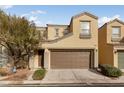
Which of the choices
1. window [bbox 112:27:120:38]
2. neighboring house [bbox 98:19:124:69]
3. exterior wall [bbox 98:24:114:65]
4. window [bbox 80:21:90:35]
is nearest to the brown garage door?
window [bbox 80:21:90:35]

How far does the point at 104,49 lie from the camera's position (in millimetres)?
28750

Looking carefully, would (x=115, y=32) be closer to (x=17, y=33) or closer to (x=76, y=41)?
(x=76, y=41)

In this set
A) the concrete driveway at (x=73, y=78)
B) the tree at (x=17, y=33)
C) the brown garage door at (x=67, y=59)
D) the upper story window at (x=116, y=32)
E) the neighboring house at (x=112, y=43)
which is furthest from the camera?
the upper story window at (x=116, y=32)

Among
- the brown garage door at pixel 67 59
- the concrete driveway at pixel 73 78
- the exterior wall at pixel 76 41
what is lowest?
the concrete driveway at pixel 73 78

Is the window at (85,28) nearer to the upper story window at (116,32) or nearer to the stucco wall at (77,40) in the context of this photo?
the stucco wall at (77,40)

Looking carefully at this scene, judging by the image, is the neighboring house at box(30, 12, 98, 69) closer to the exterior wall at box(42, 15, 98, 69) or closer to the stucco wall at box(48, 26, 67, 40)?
the exterior wall at box(42, 15, 98, 69)

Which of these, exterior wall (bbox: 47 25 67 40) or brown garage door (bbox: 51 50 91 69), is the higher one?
exterior wall (bbox: 47 25 67 40)

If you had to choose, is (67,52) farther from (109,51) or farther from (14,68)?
(14,68)

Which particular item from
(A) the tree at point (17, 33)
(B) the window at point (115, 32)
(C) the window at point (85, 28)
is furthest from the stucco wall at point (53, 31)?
(A) the tree at point (17, 33)

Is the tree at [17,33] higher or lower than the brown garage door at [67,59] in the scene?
higher

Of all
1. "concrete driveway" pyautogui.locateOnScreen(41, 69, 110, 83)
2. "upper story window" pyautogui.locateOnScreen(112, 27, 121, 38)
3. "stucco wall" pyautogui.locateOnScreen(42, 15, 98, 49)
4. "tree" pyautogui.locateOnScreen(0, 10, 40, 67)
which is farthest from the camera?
"upper story window" pyautogui.locateOnScreen(112, 27, 121, 38)

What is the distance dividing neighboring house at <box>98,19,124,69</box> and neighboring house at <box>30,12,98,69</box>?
1.83m

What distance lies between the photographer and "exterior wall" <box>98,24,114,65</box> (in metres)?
26.0

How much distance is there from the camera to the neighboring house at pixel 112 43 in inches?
978
